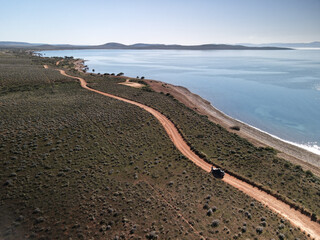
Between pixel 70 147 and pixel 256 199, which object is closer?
pixel 256 199

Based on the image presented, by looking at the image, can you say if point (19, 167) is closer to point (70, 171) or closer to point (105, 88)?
point (70, 171)

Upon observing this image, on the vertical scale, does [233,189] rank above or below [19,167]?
below

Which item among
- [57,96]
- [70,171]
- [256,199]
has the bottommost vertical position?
[256,199]

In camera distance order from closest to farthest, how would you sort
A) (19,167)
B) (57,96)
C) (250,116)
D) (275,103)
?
1. (19,167)
2. (57,96)
3. (250,116)
4. (275,103)

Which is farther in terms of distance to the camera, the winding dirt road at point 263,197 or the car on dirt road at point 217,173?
the car on dirt road at point 217,173

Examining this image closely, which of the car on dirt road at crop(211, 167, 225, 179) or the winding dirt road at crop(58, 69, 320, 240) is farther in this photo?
the car on dirt road at crop(211, 167, 225, 179)

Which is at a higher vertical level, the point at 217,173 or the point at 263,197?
the point at 217,173

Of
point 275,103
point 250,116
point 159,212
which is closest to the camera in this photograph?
point 159,212

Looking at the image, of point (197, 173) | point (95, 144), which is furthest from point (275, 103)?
point (95, 144)

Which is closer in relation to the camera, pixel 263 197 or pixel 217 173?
pixel 263 197

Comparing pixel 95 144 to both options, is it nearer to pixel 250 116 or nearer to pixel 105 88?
pixel 105 88
